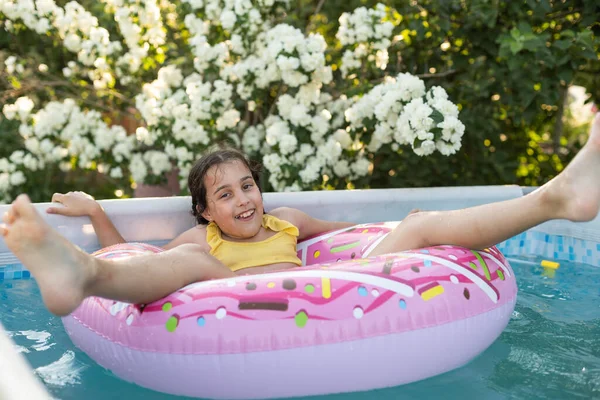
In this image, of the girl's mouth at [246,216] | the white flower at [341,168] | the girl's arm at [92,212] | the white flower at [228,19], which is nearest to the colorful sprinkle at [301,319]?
the girl's mouth at [246,216]

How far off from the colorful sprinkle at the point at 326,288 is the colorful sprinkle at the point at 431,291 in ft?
0.99

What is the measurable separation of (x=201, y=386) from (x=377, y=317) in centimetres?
57

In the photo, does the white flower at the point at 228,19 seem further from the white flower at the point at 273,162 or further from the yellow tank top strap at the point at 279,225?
the yellow tank top strap at the point at 279,225

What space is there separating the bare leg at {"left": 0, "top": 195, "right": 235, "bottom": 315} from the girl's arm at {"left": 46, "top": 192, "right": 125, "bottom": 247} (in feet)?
3.67

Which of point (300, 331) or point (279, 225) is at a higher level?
point (279, 225)

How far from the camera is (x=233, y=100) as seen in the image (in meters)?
4.54

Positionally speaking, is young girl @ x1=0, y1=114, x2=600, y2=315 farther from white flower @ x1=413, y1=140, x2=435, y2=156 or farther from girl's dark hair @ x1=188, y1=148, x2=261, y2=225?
white flower @ x1=413, y1=140, x2=435, y2=156

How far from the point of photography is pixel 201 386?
210 centimetres

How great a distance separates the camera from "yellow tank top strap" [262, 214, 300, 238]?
3071 millimetres

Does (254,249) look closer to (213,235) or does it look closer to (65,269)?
(213,235)

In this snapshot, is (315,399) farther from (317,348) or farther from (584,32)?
(584,32)

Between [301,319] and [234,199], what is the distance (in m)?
0.92

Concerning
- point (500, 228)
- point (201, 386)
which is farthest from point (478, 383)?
point (201, 386)

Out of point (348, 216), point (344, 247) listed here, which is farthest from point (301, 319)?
point (348, 216)
